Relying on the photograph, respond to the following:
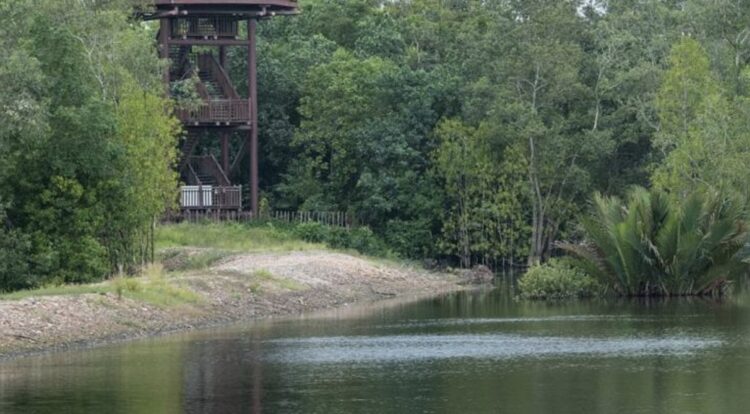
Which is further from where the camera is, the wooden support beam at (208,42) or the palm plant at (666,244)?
the wooden support beam at (208,42)

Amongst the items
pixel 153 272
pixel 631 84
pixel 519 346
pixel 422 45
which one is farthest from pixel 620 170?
pixel 519 346

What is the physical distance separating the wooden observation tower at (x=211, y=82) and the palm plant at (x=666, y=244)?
2227 cm

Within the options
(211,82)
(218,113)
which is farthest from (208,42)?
(211,82)

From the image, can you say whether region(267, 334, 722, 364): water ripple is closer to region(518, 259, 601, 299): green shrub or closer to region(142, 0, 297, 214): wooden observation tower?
region(518, 259, 601, 299): green shrub

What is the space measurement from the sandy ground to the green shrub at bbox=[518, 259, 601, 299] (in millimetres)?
5873

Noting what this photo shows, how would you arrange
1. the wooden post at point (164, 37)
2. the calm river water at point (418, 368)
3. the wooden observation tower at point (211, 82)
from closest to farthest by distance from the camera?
the calm river water at point (418, 368) → the wooden observation tower at point (211, 82) → the wooden post at point (164, 37)

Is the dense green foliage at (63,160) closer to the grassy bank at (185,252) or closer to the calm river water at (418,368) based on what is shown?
the grassy bank at (185,252)

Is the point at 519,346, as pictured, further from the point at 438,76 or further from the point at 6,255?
the point at 438,76

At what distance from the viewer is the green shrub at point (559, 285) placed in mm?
63219

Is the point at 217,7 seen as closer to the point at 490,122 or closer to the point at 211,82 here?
the point at 211,82

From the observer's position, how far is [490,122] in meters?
80.7

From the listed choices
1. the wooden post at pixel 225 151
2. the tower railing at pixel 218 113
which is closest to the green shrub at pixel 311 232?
the wooden post at pixel 225 151

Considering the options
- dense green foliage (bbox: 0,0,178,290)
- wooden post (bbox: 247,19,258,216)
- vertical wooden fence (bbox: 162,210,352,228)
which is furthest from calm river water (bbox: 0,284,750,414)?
wooden post (bbox: 247,19,258,216)

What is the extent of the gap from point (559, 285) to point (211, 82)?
25.5 meters
